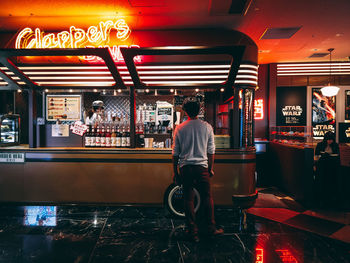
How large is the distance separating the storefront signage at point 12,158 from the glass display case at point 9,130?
1.87 ft

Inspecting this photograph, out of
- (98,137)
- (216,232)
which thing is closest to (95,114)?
(98,137)

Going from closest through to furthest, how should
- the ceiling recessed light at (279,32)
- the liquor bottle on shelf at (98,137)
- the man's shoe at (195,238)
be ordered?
the man's shoe at (195,238)
the liquor bottle on shelf at (98,137)
the ceiling recessed light at (279,32)

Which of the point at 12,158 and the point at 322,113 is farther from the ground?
the point at 322,113

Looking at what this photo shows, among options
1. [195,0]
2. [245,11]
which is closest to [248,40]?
[245,11]

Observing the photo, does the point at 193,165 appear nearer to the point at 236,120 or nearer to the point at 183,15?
the point at 236,120

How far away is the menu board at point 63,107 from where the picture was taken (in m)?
5.53

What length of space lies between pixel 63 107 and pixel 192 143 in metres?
3.84

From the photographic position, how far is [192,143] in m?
3.25

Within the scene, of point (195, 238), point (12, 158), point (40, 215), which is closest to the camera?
point (195, 238)

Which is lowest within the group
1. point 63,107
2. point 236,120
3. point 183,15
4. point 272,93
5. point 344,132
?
point 344,132

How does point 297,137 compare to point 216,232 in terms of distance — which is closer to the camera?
point 216,232

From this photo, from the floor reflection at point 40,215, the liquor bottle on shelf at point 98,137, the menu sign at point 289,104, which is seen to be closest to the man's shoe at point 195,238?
the floor reflection at point 40,215

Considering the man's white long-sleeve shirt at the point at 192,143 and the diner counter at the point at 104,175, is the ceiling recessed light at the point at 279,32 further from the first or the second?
the man's white long-sleeve shirt at the point at 192,143

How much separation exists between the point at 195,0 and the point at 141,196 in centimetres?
387
